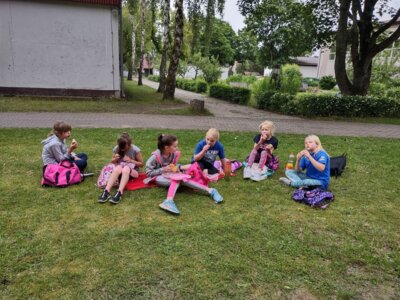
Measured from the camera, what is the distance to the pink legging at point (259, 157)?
570 centimetres

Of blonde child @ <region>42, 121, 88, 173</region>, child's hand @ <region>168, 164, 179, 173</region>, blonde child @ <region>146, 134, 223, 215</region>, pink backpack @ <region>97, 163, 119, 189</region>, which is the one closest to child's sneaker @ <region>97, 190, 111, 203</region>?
pink backpack @ <region>97, 163, 119, 189</region>

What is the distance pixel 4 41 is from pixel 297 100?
1262cm

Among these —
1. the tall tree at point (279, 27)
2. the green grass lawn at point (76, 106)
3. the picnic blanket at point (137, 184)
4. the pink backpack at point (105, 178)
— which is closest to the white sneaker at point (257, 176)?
the picnic blanket at point (137, 184)

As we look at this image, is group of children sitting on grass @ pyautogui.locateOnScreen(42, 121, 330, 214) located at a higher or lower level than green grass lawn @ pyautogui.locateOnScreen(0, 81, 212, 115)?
higher

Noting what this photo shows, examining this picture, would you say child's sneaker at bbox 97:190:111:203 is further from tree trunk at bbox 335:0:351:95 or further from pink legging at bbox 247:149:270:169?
tree trunk at bbox 335:0:351:95

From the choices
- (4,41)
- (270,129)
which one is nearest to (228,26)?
(4,41)

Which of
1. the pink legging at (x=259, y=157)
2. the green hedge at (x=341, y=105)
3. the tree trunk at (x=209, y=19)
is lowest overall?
the pink legging at (x=259, y=157)

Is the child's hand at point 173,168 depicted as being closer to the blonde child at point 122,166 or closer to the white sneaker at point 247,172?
the blonde child at point 122,166

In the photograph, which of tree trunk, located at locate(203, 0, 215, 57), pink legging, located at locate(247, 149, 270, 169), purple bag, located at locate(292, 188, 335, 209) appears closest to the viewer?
purple bag, located at locate(292, 188, 335, 209)

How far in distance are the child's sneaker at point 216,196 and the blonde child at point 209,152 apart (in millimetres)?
764

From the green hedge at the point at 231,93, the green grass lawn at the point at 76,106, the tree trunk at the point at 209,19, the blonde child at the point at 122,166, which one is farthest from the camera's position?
the green hedge at the point at 231,93

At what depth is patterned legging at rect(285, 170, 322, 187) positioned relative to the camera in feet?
16.1

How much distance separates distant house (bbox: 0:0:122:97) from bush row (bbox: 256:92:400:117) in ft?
27.7

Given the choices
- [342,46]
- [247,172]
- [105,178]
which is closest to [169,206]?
[105,178]
